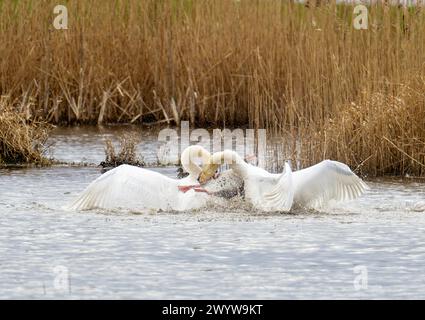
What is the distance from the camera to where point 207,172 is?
36.2 feet

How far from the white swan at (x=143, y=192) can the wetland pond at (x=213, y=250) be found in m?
0.09

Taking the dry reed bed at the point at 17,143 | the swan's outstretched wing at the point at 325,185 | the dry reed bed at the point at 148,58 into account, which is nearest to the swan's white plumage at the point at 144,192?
the swan's outstretched wing at the point at 325,185

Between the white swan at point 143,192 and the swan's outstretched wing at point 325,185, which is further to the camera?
the swan's outstretched wing at point 325,185

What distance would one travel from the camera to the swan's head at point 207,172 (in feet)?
36.0

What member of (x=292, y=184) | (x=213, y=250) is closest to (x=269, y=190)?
(x=292, y=184)

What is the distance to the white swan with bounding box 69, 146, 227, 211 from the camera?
1079 cm

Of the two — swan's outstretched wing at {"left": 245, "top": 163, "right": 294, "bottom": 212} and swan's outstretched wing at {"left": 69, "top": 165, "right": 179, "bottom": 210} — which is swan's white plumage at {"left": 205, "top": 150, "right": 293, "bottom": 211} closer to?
swan's outstretched wing at {"left": 245, "top": 163, "right": 294, "bottom": 212}

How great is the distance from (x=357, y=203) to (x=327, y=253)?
2.29 meters

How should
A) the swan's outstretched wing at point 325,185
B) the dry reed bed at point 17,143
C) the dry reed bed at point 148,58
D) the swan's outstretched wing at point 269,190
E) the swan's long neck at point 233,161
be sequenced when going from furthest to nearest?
the dry reed bed at point 148,58 → the dry reed bed at point 17,143 → the swan's outstretched wing at point 325,185 → the swan's long neck at point 233,161 → the swan's outstretched wing at point 269,190

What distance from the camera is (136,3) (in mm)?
18484

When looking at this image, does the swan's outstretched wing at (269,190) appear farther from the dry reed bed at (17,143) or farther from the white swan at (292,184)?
the dry reed bed at (17,143)

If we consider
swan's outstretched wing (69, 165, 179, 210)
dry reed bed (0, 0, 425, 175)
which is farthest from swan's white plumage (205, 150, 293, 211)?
dry reed bed (0, 0, 425, 175)

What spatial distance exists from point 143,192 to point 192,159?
559 mm

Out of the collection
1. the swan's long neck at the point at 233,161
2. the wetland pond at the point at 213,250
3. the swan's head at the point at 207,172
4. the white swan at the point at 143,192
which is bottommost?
the wetland pond at the point at 213,250
